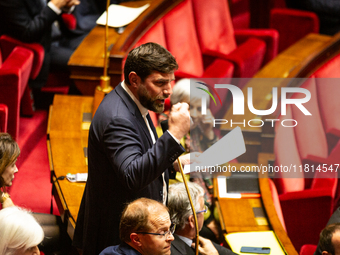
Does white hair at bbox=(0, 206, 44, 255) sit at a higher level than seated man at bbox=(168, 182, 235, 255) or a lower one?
higher

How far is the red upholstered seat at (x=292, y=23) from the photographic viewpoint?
2.23m

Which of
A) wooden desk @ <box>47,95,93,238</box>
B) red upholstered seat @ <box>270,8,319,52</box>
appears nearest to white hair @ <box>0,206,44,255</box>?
wooden desk @ <box>47,95,93,238</box>

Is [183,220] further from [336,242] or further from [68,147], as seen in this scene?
[68,147]

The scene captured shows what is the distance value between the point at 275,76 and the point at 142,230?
3.45 feet

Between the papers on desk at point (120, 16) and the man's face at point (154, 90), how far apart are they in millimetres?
1009

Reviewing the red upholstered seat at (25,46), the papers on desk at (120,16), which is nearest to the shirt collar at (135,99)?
the red upholstered seat at (25,46)

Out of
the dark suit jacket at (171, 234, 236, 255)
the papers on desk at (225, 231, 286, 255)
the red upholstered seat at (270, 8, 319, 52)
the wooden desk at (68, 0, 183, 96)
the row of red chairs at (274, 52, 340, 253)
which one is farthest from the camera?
the red upholstered seat at (270, 8, 319, 52)

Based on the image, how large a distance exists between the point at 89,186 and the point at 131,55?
0.22m

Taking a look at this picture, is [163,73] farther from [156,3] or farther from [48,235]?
[156,3]

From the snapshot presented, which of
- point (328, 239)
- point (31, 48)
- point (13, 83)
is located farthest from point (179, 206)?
point (31, 48)

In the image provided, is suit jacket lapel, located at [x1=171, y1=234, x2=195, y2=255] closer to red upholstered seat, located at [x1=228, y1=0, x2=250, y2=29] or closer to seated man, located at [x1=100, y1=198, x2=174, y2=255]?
seated man, located at [x1=100, y1=198, x2=174, y2=255]

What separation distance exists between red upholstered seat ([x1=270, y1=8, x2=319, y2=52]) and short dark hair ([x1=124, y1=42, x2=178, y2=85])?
1752 mm

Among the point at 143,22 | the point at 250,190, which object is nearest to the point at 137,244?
the point at 250,190

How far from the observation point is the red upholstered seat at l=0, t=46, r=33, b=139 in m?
1.23
